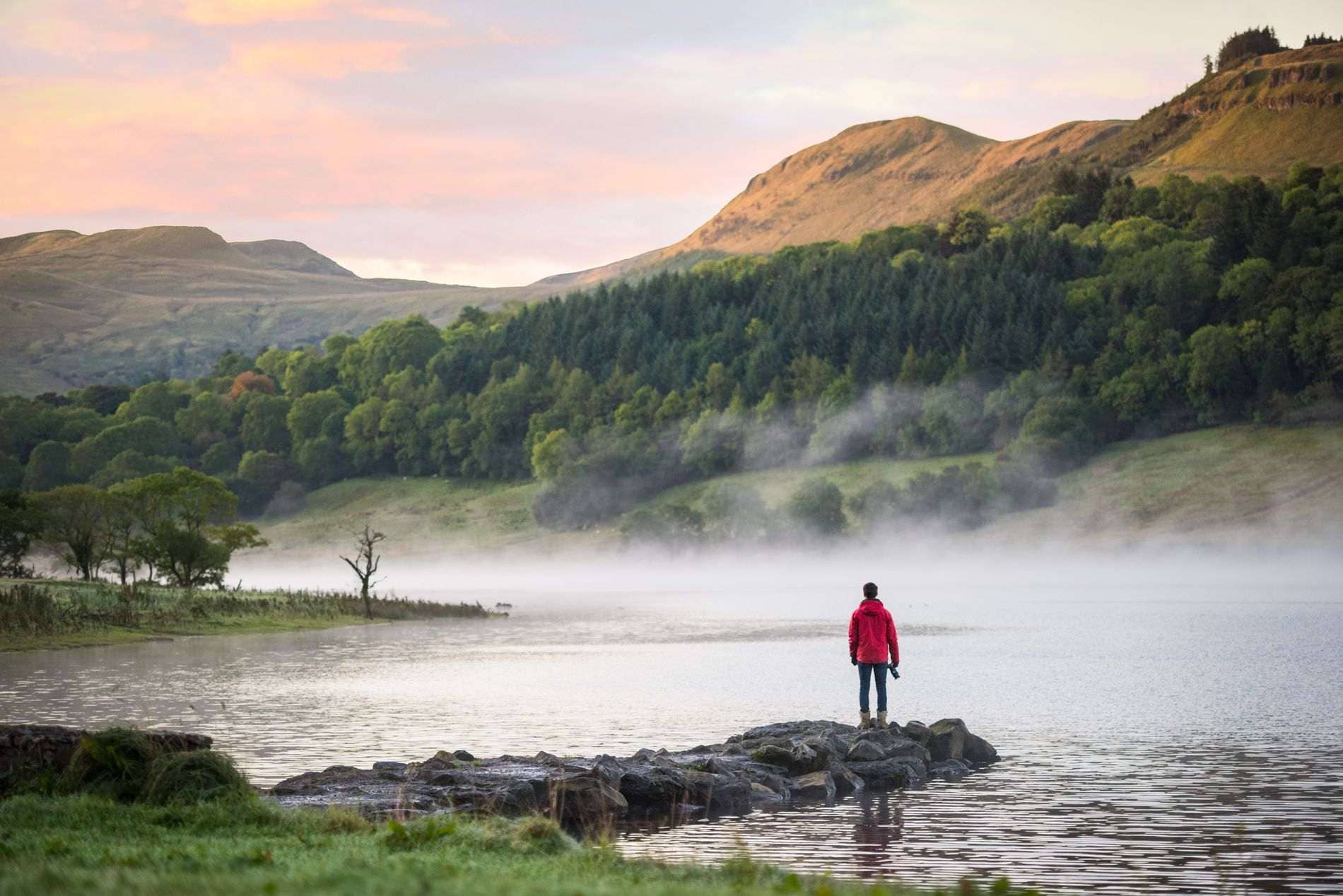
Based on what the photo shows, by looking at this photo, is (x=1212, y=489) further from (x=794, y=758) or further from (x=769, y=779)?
(x=769, y=779)

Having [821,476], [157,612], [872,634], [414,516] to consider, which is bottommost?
[157,612]

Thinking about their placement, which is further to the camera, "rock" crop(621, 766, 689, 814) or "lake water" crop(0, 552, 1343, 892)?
"rock" crop(621, 766, 689, 814)

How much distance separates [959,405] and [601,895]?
443 ft

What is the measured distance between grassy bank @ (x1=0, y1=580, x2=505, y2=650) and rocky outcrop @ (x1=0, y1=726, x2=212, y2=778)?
98.3ft

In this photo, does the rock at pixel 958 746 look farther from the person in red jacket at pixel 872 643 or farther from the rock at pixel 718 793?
the rock at pixel 718 793

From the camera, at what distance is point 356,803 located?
61.7 feet

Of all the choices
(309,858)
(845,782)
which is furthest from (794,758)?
(309,858)

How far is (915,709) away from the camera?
34.1 m

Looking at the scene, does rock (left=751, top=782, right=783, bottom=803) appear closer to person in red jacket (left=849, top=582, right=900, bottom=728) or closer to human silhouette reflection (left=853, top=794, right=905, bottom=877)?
human silhouette reflection (left=853, top=794, right=905, bottom=877)

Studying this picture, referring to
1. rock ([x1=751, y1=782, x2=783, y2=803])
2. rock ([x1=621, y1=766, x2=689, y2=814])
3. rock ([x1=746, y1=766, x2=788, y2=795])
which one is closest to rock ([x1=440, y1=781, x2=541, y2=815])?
rock ([x1=621, y1=766, x2=689, y2=814])

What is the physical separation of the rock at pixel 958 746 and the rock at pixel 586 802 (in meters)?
6.80

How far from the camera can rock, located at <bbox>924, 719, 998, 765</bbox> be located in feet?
83.6

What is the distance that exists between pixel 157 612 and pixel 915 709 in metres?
33.0

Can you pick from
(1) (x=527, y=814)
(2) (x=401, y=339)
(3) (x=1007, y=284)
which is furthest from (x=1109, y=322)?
(1) (x=527, y=814)
